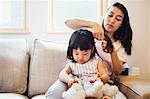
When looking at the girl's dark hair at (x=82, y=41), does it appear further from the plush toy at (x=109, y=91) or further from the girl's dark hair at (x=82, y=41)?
the plush toy at (x=109, y=91)

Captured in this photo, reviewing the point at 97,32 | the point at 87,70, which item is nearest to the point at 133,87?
the point at 87,70

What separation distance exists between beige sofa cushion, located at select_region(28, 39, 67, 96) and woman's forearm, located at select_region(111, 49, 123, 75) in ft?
1.38

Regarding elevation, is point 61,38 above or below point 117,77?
above

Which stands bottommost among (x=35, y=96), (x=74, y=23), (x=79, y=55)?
(x=35, y=96)

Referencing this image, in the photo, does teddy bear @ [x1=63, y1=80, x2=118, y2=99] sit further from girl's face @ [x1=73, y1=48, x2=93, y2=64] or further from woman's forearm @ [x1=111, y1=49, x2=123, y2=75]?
woman's forearm @ [x1=111, y1=49, x2=123, y2=75]

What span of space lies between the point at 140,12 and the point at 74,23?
84cm

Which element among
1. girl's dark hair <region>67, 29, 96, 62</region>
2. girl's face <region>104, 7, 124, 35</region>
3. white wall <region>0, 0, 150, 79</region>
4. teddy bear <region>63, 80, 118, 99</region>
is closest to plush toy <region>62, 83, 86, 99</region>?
teddy bear <region>63, 80, 118, 99</region>

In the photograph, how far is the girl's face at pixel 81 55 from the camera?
5.62 ft

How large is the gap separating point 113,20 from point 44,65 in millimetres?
662

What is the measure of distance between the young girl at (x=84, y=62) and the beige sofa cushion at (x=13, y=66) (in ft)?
1.69

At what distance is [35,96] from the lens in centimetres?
208

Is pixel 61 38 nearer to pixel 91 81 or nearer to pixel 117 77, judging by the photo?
pixel 117 77

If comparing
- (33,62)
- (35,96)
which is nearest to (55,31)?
(33,62)

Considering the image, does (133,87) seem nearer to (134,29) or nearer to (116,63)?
(116,63)
